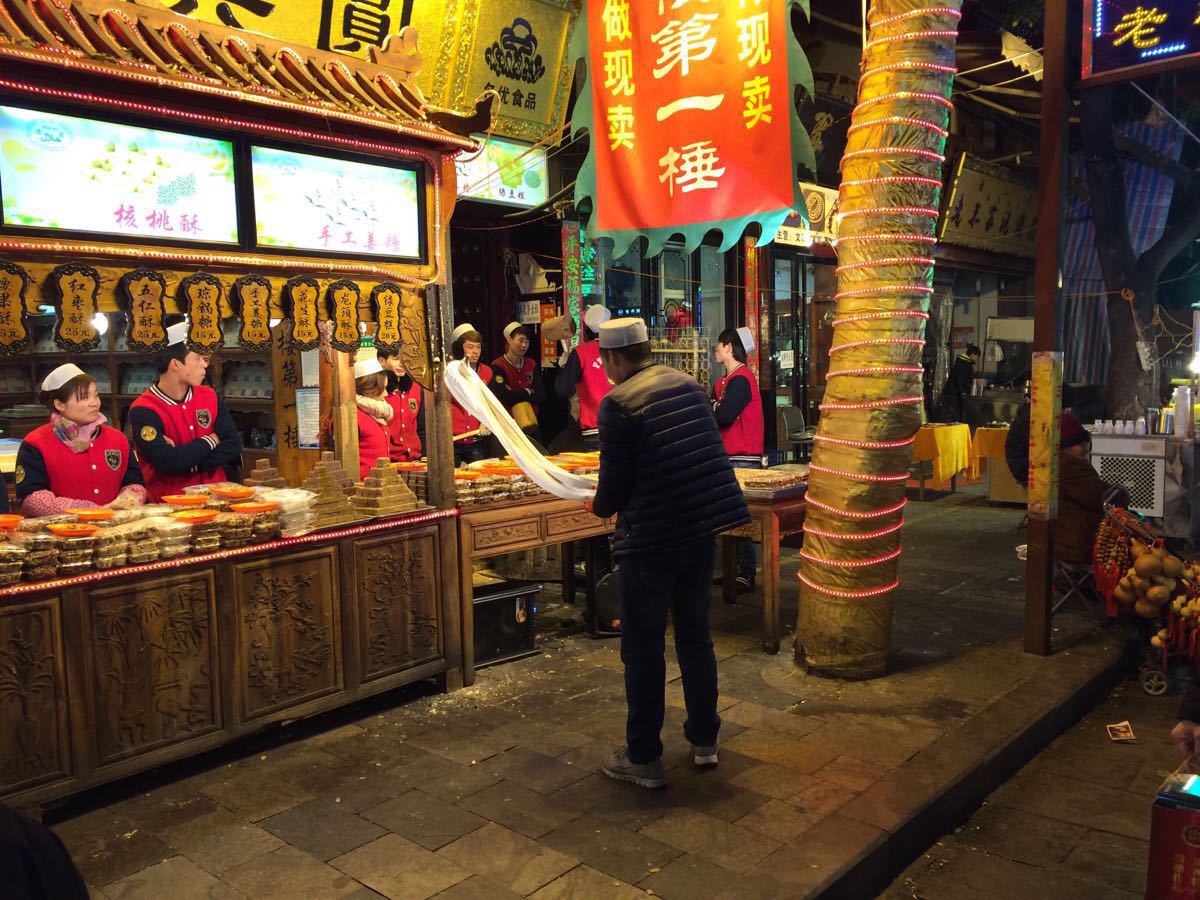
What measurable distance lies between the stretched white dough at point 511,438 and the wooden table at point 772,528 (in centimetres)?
138

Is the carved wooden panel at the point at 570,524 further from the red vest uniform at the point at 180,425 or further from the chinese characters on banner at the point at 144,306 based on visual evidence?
the chinese characters on banner at the point at 144,306

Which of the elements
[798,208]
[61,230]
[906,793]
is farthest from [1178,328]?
[61,230]

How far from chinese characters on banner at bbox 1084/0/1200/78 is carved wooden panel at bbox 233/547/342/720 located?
5.71 m

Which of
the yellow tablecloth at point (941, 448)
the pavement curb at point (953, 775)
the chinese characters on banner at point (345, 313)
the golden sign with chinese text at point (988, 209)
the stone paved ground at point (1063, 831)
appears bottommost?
the stone paved ground at point (1063, 831)

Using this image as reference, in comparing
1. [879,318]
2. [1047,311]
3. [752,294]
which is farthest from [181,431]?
[752,294]

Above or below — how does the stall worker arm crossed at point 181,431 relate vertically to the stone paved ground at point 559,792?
above

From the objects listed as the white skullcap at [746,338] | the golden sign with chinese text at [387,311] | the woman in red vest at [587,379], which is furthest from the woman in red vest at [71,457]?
the white skullcap at [746,338]

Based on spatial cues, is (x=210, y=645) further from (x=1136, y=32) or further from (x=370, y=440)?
(x=1136, y=32)

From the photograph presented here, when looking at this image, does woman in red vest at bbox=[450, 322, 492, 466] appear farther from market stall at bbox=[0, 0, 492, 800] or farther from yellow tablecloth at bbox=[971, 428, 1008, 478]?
yellow tablecloth at bbox=[971, 428, 1008, 478]

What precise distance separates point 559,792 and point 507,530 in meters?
2.10

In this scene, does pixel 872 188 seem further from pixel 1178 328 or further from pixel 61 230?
pixel 1178 328

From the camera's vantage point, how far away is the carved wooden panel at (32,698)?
3.98 m

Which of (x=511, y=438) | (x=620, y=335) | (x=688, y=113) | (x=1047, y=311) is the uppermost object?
(x=688, y=113)

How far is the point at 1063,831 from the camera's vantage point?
172 inches
